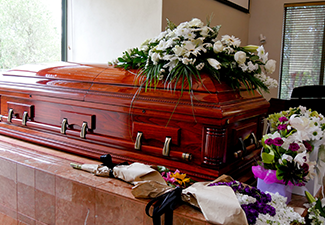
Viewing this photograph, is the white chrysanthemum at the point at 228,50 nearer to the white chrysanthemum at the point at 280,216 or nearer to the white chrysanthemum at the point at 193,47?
the white chrysanthemum at the point at 193,47

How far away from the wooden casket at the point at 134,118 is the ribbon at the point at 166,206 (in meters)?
0.27

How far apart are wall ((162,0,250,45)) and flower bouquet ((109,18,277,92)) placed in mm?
1326

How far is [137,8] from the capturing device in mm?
3012

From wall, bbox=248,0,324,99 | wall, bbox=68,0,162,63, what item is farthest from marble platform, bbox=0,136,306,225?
wall, bbox=248,0,324,99

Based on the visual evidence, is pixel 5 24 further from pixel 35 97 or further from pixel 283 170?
pixel 283 170

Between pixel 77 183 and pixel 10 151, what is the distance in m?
0.69

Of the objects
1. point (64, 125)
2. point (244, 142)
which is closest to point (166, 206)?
point (244, 142)

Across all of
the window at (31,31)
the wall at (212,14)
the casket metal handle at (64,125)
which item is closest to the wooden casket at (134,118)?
the casket metal handle at (64,125)

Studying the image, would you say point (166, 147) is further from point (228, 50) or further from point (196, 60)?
point (228, 50)

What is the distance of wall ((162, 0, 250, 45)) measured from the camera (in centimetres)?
301

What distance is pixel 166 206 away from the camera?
44.1 inches

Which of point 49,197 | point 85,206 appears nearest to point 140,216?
point 85,206

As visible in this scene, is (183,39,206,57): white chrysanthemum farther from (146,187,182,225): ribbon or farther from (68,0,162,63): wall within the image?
(68,0,162,63): wall

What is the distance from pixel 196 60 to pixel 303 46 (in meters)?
4.59
